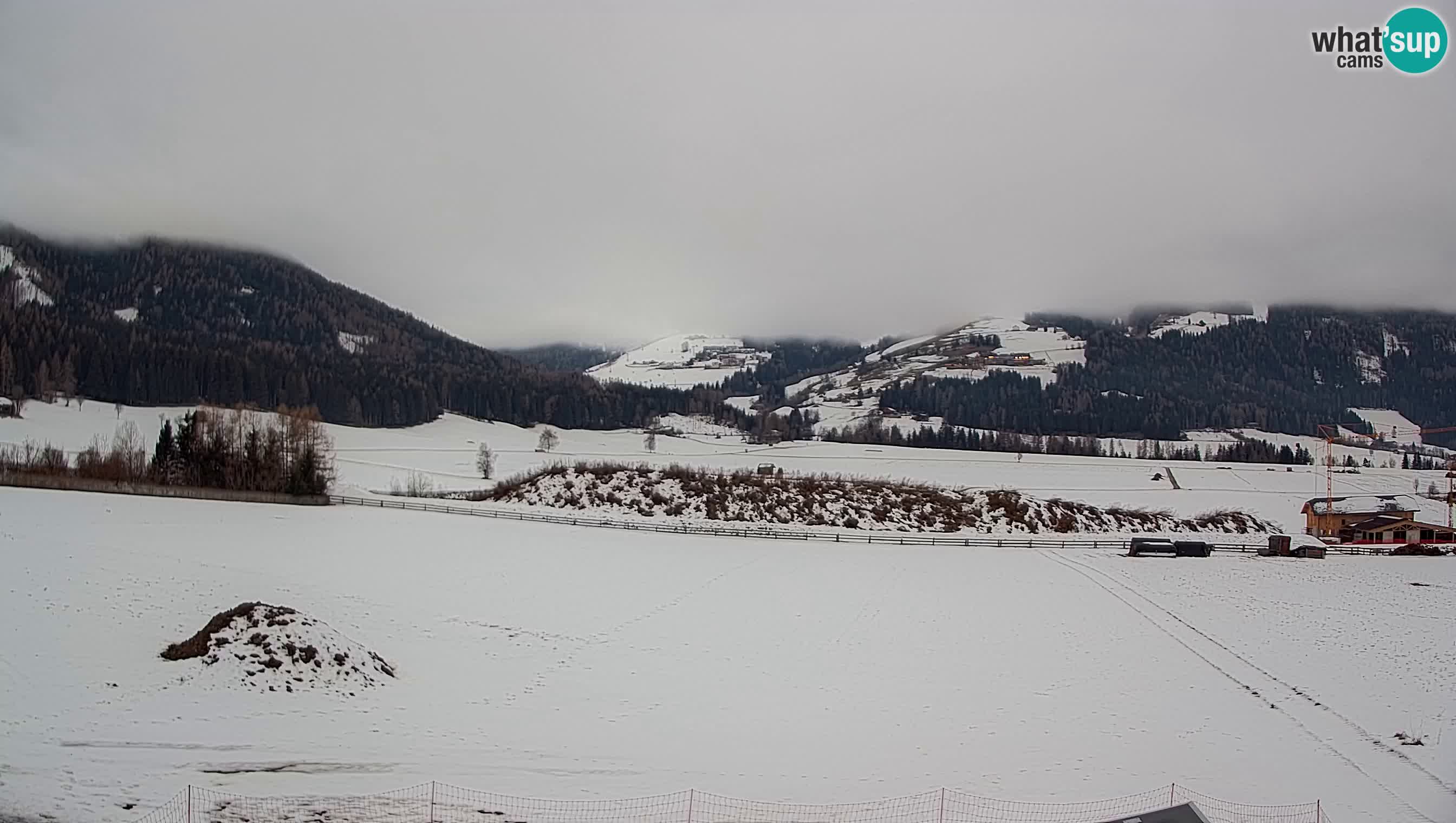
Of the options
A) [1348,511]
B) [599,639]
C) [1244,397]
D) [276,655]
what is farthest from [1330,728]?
[1244,397]

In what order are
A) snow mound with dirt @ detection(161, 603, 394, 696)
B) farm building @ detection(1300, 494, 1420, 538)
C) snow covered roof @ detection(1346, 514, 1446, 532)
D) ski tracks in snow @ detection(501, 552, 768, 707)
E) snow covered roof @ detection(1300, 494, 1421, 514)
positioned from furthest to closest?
1. snow covered roof @ detection(1300, 494, 1421, 514)
2. farm building @ detection(1300, 494, 1420, 538)
3. snow covered roof @ detection(1346, 514, 1446, 532)
4. ski tracks in snow @ detection(501, 552, 768, 707)
5. snow mound with dirt @ detection(161, 603, 394, 696)

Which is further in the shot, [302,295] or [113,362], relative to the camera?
[302,295]

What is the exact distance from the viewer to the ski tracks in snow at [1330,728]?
1114cm

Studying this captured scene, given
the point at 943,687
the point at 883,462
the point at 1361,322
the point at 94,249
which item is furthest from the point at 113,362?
the point at 1361,322

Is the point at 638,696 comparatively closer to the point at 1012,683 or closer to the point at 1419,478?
the point at 1012,683

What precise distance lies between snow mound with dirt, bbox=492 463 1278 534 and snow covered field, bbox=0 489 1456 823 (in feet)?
65.0

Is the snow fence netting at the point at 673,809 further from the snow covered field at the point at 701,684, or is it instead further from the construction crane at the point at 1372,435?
the construction crane at the point at 1372,435

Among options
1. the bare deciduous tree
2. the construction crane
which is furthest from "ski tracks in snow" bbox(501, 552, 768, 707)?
the construction crane

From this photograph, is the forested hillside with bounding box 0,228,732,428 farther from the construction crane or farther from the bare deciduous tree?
the construction crane

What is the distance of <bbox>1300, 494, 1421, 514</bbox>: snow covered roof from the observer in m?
54.2

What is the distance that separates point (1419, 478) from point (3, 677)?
108 metres

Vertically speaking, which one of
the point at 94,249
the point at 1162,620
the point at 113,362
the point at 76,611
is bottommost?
the point at 1162,620

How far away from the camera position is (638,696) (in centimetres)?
1519

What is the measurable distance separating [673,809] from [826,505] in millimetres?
43065
